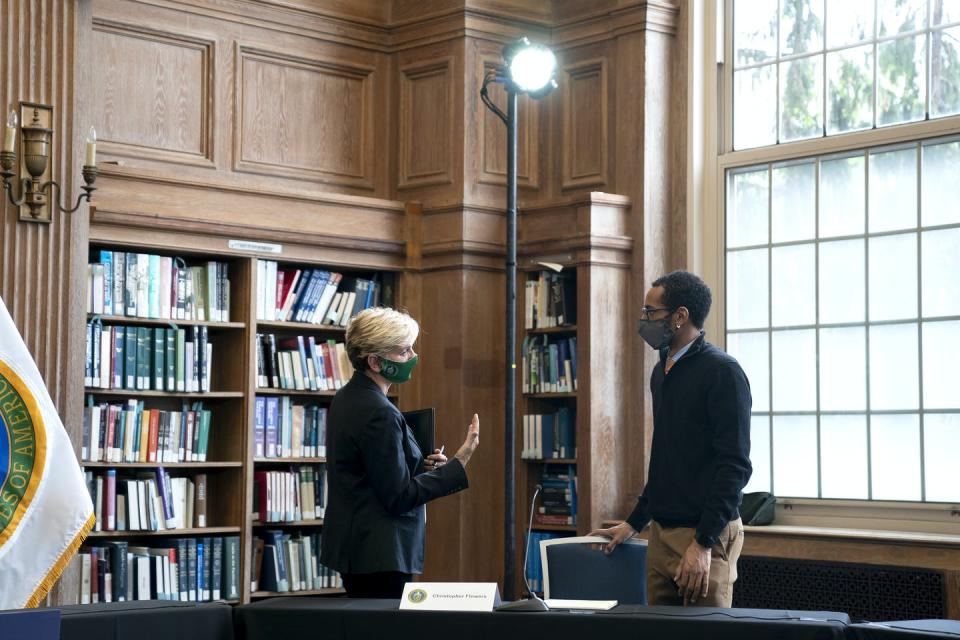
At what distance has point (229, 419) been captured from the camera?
20.9ft

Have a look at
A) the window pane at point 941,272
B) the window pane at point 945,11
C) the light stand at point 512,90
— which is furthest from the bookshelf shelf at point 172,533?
the window pane at point 945,11

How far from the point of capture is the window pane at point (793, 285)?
6.19 m

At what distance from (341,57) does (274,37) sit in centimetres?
39

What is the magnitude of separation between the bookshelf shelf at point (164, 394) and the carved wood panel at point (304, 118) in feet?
3.81

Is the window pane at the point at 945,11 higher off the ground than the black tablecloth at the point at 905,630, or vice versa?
the window pane at the point at 945,11

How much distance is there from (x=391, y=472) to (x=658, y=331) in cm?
94

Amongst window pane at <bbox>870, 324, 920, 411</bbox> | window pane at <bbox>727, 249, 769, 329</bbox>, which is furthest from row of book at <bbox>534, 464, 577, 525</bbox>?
window pane at <bbox>870, 324, 920, 411</bbox>

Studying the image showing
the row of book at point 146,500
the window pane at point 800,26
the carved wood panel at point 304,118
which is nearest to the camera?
the row of book at point 146,500

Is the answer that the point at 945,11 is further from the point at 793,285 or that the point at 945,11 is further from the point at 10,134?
the point at 10,134

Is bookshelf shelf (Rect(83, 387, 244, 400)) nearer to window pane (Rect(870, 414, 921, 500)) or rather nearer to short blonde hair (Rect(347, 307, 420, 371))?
short blonde hair (Rect(347, 307, 420, 371))

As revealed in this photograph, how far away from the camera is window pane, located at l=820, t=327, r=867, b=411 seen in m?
5.96

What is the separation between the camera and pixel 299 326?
6480 mm

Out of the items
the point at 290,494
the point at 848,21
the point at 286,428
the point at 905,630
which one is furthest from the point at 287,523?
the point at 905,630

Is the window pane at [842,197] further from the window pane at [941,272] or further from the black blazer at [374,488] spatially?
the black blazer at [374,488]
